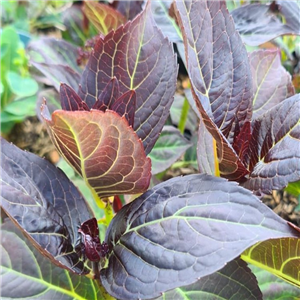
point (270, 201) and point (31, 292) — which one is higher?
point (31, 292)

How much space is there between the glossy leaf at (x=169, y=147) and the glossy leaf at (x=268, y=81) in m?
0.21

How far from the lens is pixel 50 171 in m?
0.47

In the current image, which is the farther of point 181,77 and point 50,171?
point 181,77

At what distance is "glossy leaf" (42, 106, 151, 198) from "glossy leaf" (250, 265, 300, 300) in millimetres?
295

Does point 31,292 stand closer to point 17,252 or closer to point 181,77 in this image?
point 17,252

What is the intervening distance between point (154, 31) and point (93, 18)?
1.41 feet

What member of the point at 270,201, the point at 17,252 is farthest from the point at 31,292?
the point at 270,201

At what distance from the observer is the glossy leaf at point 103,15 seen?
824mm

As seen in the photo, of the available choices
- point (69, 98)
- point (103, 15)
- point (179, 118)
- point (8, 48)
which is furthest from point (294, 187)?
point (8, 48)

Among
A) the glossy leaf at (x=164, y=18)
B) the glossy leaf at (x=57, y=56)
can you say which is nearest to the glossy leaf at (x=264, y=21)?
the glossy leaf at (x=164, y=18)

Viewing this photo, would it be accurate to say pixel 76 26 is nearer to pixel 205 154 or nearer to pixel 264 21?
pixel 264 21

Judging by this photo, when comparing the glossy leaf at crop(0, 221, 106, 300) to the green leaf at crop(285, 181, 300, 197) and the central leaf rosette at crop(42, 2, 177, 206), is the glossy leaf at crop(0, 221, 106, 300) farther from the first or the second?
the green leaf at crop(285, 181, 300, 197)

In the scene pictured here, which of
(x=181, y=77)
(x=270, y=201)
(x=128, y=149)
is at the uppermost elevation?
(x=128, y=149)

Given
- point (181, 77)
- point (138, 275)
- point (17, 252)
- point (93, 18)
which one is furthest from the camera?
point (181, 77)
